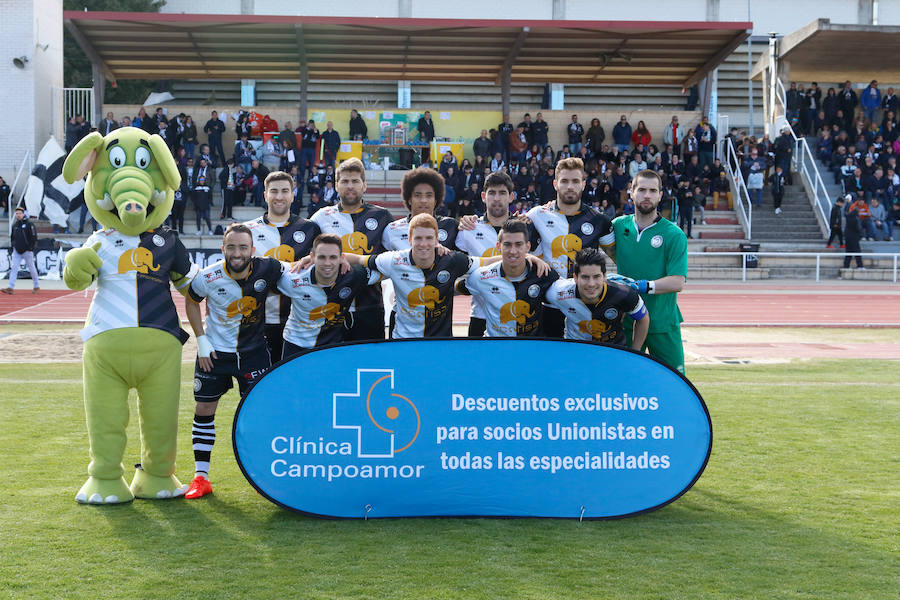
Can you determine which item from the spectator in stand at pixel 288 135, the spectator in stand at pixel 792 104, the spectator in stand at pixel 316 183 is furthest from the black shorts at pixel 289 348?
the spectator in stand at pixel 792 104

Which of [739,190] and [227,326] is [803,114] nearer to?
[739,190]

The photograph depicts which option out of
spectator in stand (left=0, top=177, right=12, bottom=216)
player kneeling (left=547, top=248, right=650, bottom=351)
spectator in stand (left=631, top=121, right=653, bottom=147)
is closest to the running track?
spectator in stand (left=0, top=177, right=12, bottom=216)

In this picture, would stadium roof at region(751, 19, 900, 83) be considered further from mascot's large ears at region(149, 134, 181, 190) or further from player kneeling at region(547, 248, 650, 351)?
mascot's large ears at region(149, 134, 181, 190)

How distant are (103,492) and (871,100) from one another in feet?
87.8

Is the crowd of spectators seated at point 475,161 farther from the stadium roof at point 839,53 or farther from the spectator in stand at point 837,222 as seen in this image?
the stadium roof at point 839,53

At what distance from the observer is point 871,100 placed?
88.9 ft

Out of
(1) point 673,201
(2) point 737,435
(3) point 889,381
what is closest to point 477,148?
(1) point 673,201

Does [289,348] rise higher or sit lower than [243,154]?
lower

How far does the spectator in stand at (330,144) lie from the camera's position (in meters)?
24.1

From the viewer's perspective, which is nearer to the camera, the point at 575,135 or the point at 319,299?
the point at 319,299

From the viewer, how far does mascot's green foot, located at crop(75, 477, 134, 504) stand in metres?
5.38

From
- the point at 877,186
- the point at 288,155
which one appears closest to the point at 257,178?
the point at 288,155

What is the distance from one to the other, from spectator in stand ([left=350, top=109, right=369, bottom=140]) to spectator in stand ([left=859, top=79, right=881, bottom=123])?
1438 centimetres

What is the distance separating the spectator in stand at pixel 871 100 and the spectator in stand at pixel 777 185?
374 cm
